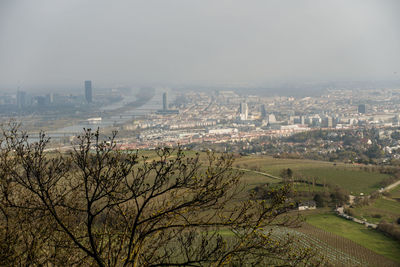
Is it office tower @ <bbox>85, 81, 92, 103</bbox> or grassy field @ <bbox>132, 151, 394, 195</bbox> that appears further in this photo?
office tower @ <bbox>85, 81, 92, 103</bbox>

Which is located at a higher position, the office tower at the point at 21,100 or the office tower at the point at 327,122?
the office tower at the point at 21,100

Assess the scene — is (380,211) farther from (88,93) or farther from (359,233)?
(88,93)

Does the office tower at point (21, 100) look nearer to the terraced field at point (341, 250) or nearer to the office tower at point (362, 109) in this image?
the office tower at point (362, 109)

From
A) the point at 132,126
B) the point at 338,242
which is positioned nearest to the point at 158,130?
the point at 132,126

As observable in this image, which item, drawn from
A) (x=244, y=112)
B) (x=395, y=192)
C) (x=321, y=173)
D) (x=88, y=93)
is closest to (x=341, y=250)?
(x=395, y=192)

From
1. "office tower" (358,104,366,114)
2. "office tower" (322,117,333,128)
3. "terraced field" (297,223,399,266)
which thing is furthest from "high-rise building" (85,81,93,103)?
"terraced field" (297,223,399,266)

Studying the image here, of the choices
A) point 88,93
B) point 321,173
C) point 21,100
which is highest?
point 88,93

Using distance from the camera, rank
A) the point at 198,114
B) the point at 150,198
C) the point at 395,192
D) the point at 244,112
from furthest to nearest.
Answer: the point at 198,114, the point at 244,112, the point at 395,192, the point at 150,198

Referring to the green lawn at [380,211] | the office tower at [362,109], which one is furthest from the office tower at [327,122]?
the green lawn at [380,211]

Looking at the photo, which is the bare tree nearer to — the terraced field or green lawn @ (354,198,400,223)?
the terraced field
